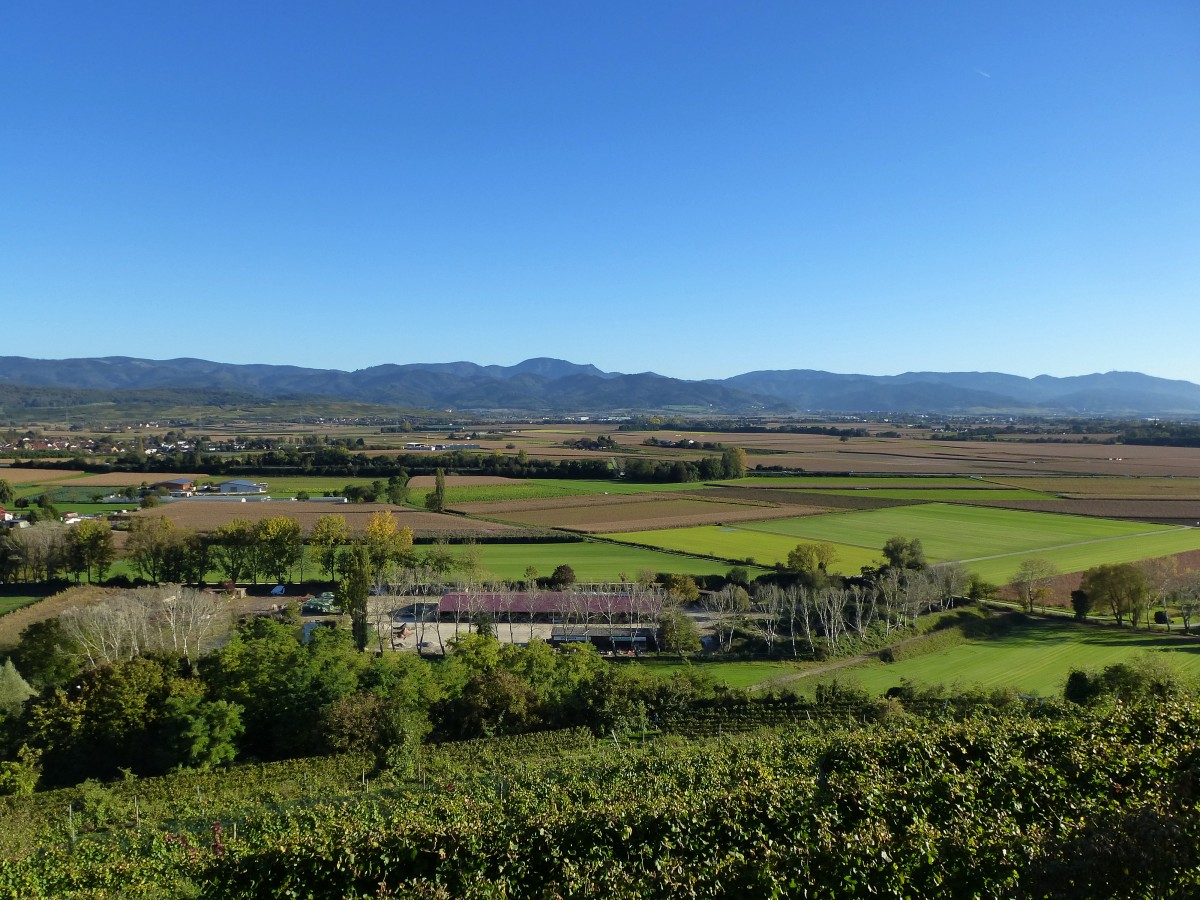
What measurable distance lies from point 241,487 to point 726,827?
232ft

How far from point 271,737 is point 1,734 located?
6.68 m

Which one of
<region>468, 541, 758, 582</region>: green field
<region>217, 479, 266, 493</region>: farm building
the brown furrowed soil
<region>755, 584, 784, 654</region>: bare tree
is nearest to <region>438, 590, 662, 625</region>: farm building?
<region>468, 541, 758, 582</region>: green field

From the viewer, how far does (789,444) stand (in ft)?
397

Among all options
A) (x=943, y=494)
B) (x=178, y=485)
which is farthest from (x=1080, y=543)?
(x=178, y=485)

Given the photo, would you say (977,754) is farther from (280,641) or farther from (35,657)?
(35,657)

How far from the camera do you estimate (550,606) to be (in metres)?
34.3

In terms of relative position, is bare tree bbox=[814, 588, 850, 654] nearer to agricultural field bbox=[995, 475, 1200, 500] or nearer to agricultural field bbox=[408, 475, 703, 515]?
agricultural field bbox=[408, 475, 703, 515]

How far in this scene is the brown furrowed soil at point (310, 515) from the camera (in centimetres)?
5034

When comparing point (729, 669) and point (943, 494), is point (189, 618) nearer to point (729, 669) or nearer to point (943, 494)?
point (729, 669)

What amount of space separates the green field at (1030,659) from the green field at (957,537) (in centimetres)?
817

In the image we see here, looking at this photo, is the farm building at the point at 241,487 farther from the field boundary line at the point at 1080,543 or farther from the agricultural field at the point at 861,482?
the field boundary line at the point at 1080,543

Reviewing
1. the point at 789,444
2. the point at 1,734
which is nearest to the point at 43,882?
the point at 1,734

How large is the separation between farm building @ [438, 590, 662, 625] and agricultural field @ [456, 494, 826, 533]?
16.8m

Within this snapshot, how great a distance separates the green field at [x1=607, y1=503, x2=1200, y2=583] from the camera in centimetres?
4175
